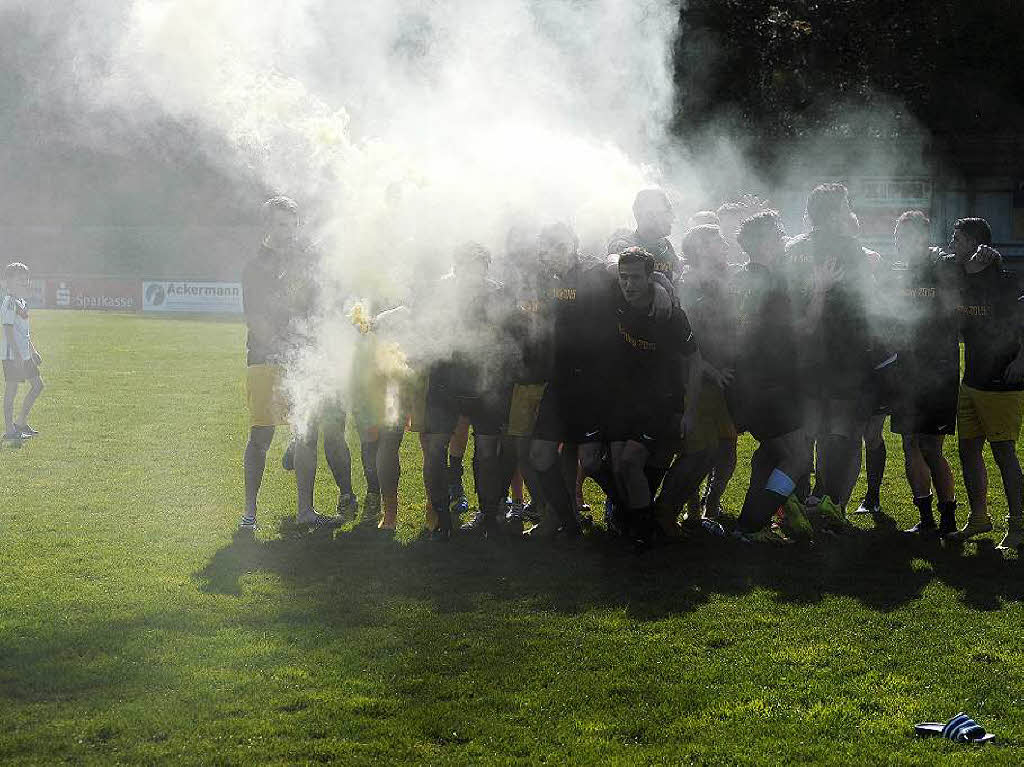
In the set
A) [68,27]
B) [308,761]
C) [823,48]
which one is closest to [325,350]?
[68,27]

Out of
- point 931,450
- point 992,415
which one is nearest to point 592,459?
point 931,450

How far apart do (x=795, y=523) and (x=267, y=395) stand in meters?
3.62

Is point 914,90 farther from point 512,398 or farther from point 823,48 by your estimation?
point 512,398

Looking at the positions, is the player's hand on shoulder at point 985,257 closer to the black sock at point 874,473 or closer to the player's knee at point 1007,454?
the player's knee at point 1007,454

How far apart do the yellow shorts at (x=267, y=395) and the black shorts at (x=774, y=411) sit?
3.15 m

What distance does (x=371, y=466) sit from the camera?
920 centimetres

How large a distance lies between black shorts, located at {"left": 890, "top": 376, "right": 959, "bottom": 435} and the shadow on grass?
78 cm

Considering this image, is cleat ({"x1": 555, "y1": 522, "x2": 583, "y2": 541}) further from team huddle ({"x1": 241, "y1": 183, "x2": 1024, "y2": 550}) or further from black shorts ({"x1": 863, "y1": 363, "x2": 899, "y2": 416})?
black shorts ({"x1": 863, "y1": 363, "x2": 899, "y2": 416})

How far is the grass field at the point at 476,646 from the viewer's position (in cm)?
457

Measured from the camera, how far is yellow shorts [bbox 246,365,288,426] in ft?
26.8

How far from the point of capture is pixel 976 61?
34312 mm

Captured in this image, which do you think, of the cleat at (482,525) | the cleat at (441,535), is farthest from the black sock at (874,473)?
the cleat at (441,535)

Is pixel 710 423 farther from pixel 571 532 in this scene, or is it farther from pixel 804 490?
pixel 571 532

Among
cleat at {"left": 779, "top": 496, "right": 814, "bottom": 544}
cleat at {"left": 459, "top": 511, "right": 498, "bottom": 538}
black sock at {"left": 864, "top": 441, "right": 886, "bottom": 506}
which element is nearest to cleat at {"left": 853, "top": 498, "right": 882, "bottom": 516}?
black sock at {"left": 864, "top": 441, "right": 886, "bottom": 506}
